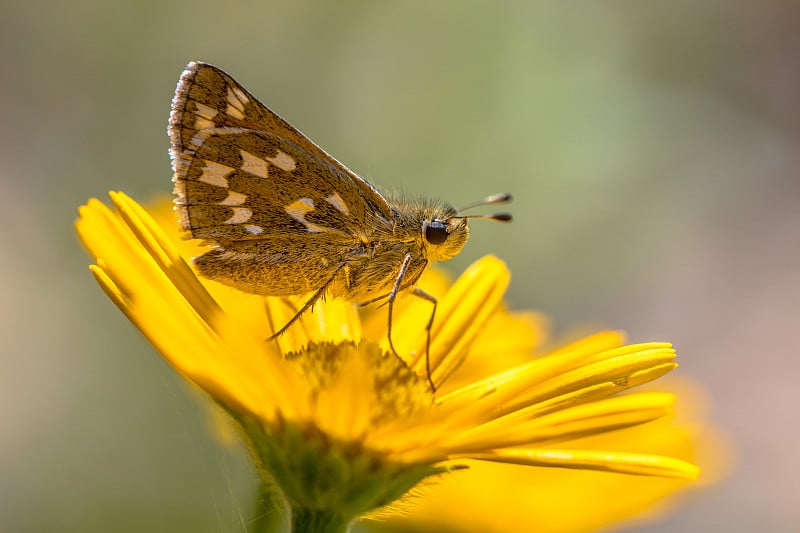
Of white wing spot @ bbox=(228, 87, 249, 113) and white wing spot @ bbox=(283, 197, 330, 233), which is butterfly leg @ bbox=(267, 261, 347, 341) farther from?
white wing spot @ bbox=(228, 87, 249, 113)

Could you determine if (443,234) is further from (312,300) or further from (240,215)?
(240,215)

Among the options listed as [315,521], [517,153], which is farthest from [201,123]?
[517,153]

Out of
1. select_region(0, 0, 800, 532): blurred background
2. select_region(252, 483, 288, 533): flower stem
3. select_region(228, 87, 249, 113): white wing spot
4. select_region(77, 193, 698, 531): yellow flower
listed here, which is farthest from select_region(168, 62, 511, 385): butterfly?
select_region(0, 0, 800, 532): blurred background

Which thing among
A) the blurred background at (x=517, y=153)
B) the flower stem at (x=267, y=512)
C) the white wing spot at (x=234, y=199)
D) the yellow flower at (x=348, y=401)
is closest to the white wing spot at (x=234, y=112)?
the white wing spot at (x=234, y=199)

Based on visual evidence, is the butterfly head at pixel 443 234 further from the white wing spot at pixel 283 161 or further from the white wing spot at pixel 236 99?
the white wing spot at pixel 236 99

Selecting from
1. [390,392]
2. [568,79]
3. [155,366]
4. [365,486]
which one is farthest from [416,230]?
[568,79]
